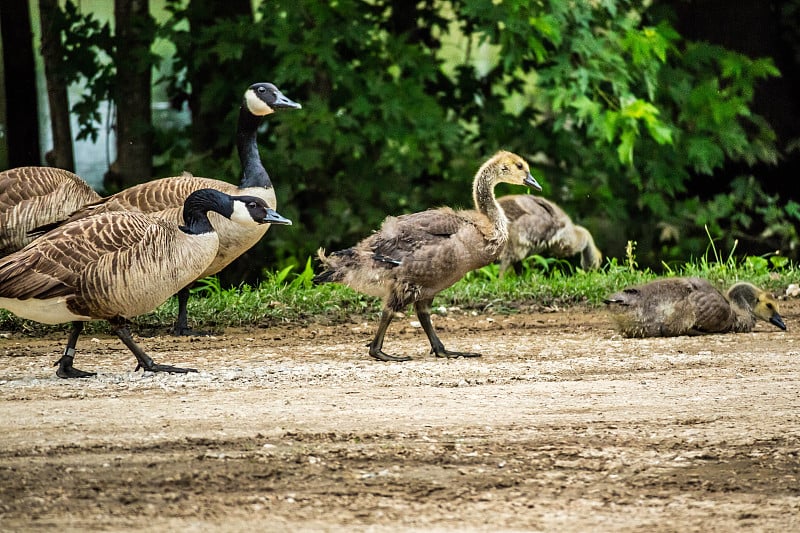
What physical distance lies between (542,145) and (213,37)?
3.68m

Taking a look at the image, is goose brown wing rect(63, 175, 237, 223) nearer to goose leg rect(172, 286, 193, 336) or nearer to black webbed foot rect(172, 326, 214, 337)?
goose leg rect(172, 286, 193, 336)

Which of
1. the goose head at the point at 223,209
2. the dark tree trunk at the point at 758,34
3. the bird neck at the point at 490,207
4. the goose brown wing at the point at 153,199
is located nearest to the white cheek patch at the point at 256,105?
the goose brown wing at the point at 153,199

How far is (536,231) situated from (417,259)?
393 centimetres

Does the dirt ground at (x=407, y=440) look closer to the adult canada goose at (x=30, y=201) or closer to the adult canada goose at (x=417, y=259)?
the adult canada goose at (x=417, y=259)

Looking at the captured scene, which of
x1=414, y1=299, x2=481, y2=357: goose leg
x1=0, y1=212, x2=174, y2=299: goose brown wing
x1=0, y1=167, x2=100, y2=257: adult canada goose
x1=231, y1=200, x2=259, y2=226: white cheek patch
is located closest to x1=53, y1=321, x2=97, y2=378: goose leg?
x1=0, y1=212, x2=174, y2=299: goose brown wing

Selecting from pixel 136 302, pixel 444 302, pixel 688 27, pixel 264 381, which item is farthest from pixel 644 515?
pixel 688 27

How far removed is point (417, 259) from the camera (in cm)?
703

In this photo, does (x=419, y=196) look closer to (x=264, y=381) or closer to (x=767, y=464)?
(x=264, y=381)

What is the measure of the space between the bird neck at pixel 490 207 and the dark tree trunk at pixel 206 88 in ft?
14.6

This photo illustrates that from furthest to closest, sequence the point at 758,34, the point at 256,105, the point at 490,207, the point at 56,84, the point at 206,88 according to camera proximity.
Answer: the point at 758,34
the point at 56,84
the point at 206,88
the point at 256,105
the point at 490,207

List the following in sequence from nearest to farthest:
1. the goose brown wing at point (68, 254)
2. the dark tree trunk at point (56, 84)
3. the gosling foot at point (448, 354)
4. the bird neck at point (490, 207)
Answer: the goose brown wing at point (68, 254), the gosling foot at point (448, 354), the bird neck at point (490, 207), the dark tree trunk at point (56, 84)

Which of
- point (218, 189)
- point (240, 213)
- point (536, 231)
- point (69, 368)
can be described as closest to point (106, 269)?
point (69, 368)

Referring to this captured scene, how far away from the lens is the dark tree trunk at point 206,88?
11578 millimetres

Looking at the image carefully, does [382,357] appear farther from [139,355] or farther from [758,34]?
[758,34]
